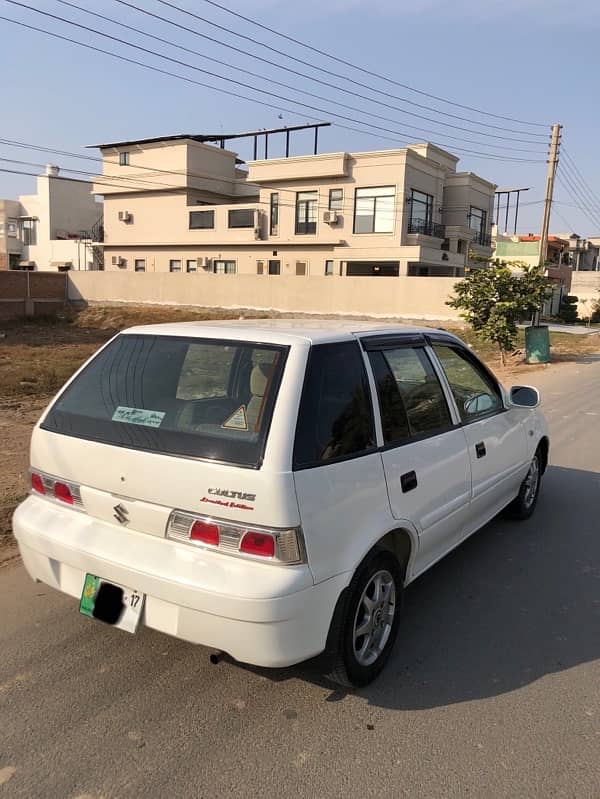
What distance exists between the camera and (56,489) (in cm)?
312

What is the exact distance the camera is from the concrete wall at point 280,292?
3412cm

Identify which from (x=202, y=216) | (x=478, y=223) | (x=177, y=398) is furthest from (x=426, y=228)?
(x=177, y=398)

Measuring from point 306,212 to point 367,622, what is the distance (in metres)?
40.1

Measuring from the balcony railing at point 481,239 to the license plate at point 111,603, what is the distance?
4510 centimetres

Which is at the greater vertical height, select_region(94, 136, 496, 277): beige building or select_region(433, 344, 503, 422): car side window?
select_region(94, 136, 496, 277): beige building

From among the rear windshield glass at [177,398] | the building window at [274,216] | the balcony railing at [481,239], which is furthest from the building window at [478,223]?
the rear windshield glass at [177,398]

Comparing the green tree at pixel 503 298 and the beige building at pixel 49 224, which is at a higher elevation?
the beige building at pixel 49 224

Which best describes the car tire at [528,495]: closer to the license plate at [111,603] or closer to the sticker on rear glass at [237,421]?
the sticker on rear glass at [237,421]

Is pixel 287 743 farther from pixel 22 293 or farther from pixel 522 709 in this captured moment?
pixel 22 293

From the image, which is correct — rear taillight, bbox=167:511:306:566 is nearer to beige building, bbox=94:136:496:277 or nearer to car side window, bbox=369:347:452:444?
car side window, bbox=369:347:452:444

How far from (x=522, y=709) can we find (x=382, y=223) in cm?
3783

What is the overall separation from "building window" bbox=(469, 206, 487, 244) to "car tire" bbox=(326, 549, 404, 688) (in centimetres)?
4407

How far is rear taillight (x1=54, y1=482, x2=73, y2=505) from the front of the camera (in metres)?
3.06

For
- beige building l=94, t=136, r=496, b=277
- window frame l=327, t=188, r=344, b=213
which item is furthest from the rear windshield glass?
window frame l=327, t=188, r=344, b=213
